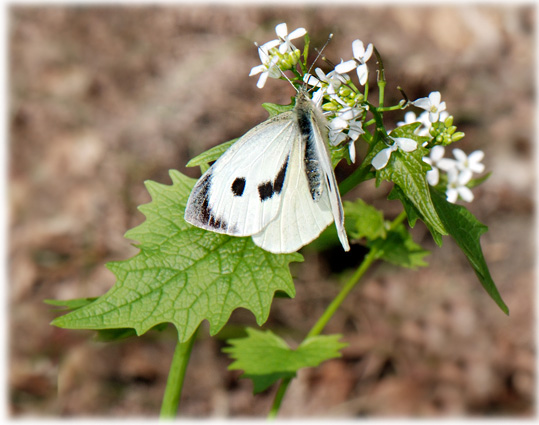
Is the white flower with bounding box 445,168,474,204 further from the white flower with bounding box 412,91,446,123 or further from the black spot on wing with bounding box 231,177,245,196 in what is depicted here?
the black spot on wing with bounding box 231,177,245,196

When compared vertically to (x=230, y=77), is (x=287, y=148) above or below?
below

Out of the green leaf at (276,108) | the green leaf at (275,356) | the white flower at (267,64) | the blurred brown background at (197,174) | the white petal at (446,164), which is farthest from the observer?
the blurred brown background at (197,174)

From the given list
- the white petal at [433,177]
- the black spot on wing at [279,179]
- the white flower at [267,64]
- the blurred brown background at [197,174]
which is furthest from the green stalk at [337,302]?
the blurred brown background at [197,174]

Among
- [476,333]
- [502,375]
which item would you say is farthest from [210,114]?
[502,375]

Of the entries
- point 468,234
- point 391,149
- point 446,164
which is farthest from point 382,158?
point 446,164

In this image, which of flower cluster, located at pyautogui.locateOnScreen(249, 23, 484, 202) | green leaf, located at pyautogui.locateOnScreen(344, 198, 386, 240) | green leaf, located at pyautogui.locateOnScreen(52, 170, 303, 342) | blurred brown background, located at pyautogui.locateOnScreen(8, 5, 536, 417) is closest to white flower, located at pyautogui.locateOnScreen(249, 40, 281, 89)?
A: flower cluster, located at pyautogui.locateOnScreen(249, 23, 484, 202)

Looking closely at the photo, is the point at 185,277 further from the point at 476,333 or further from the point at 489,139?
the point at 489,139

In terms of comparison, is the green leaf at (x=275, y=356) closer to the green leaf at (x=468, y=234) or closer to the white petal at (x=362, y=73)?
the green leaf at (x=468, y=234)
